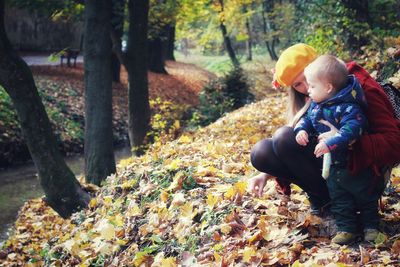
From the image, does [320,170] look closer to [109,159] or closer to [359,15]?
[109,159]

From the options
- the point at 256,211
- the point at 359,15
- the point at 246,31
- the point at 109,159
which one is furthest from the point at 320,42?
the point at 246,31

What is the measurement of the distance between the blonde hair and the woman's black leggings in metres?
0.51

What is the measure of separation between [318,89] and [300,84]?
411mm

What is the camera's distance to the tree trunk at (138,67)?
970 centimetres

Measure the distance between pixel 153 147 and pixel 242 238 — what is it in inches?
204

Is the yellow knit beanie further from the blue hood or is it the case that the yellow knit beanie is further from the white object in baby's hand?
the white object in baby's hand

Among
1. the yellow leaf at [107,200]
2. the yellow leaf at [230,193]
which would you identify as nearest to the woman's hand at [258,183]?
the yellow leaf at [230,193]

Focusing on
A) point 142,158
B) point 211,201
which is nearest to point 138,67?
point 142,158

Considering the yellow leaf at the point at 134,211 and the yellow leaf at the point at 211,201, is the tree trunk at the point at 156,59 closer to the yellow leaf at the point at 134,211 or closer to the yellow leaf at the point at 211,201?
the yellow leaf at the point at 134,211

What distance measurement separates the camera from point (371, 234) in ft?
10.5

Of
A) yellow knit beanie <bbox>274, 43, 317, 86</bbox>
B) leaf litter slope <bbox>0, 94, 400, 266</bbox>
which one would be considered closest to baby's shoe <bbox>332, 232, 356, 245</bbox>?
leaf litter slope <bbox>0, 94, 400, 266</bbox>

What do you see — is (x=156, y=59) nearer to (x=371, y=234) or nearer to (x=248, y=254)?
(x=248, y=254)

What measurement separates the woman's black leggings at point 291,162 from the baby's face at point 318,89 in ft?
1.27

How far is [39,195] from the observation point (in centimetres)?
1038
